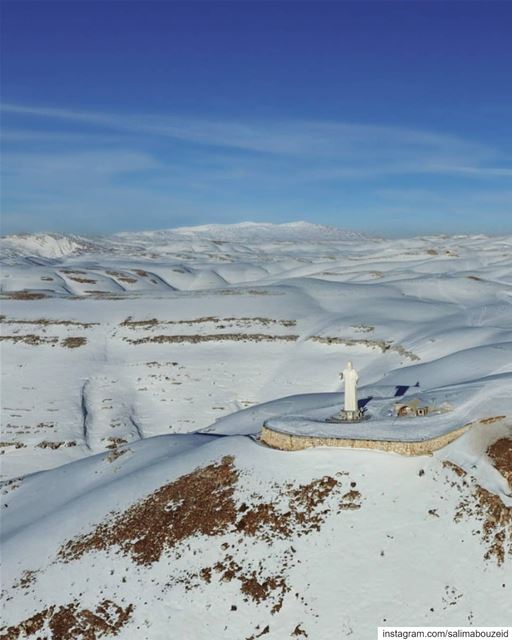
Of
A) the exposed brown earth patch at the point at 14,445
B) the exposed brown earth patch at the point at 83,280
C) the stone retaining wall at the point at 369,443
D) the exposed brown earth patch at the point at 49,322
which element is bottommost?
the exposed brown earth patch at the point at 14,445

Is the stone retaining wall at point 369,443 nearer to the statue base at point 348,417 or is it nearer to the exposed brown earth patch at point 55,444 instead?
the statue base at point 348,417

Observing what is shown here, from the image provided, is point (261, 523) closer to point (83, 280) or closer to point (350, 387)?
point (350, 387)

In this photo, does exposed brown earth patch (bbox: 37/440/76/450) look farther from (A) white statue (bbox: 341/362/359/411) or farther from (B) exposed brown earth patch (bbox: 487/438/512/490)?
(B) exposed brown earth patch (bbox: 487/438/512/490)

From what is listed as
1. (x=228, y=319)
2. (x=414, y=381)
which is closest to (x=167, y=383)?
(x=228, y=319)

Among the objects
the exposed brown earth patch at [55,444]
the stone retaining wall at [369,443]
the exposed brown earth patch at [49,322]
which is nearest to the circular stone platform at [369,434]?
the stone retaining wall at [369,443]

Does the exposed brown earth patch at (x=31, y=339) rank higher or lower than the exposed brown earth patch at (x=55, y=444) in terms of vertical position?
higher

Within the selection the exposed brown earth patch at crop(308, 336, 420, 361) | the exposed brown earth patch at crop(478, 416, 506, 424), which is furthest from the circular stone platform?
the exposed brown earth patch at crop(308, 336, 420, 361)
